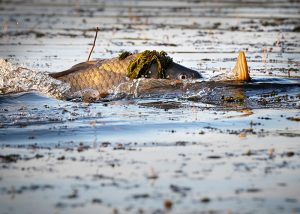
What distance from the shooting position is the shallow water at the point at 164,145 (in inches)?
274

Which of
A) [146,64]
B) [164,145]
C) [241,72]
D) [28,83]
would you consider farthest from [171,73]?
[164,145]

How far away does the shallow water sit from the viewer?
22.8 feet

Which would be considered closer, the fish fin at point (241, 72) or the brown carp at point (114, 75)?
the brown carp at point (114, 75)

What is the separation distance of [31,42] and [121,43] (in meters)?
2.76

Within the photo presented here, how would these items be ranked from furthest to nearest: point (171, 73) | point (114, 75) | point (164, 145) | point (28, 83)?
1. point (28, 83)
2. point (171, 73)
3. point (114, 75)
4. point (164, 145)

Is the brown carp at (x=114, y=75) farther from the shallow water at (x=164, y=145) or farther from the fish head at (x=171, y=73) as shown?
the shallow water at (x=164, y=145)

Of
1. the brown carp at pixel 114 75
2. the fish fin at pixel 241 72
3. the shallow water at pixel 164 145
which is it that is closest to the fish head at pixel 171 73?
the brown carp at pixel 114 75

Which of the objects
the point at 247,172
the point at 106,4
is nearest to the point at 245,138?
the point at 247,172

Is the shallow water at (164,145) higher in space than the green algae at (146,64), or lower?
lower

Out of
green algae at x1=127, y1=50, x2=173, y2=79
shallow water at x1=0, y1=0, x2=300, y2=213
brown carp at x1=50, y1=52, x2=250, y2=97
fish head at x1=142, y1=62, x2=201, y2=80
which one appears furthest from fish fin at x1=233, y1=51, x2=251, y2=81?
green algae at x1=127, y1=50, x2=173, y2=79

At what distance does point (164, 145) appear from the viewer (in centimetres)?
913

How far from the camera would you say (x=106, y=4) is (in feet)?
128

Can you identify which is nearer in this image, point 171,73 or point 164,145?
point 164,145

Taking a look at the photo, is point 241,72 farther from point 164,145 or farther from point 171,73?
point 164,145
